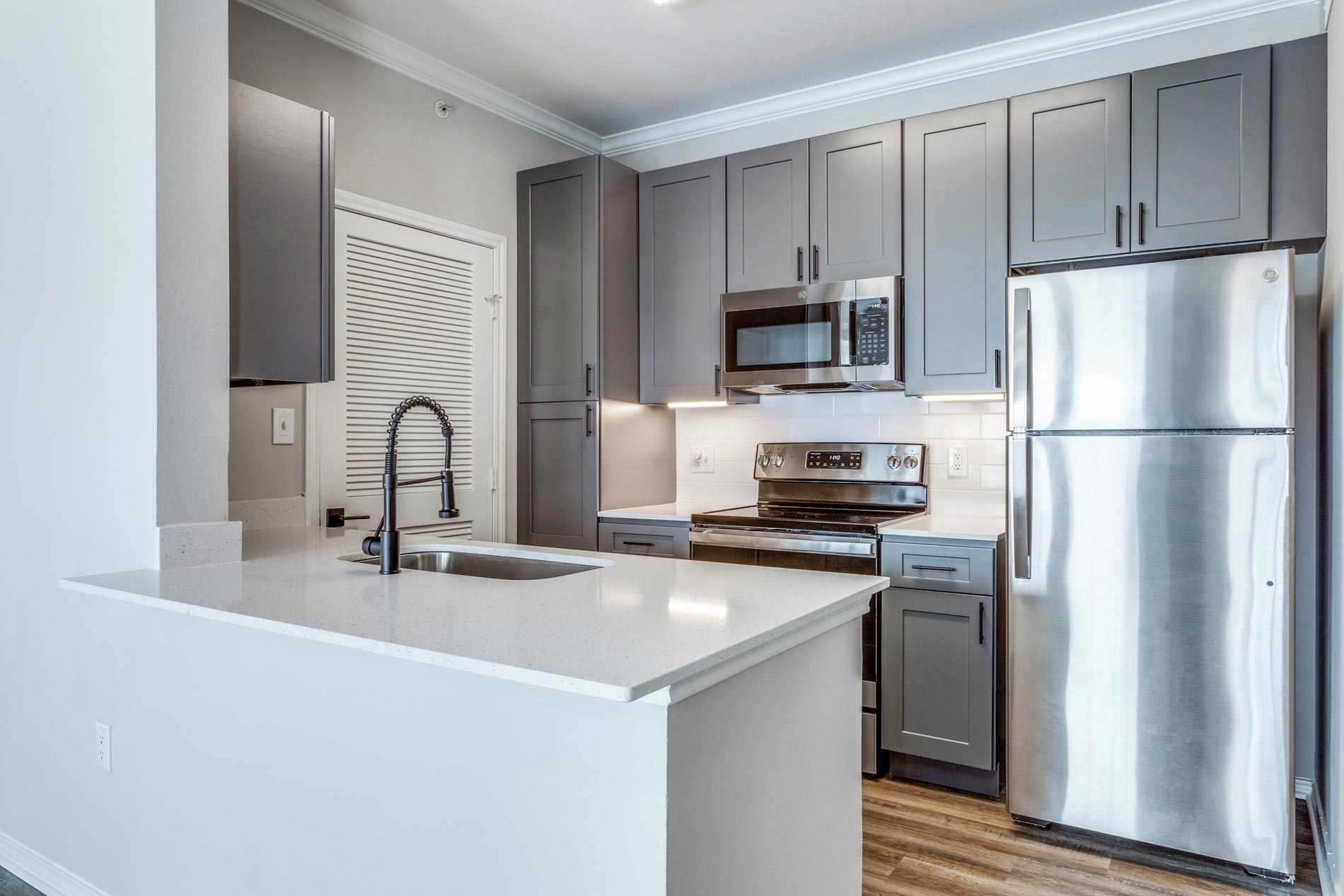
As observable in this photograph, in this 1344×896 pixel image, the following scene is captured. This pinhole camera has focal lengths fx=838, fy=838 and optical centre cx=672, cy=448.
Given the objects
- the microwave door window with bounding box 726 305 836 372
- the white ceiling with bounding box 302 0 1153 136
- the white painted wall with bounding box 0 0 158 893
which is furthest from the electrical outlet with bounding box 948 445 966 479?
the white painted wall with bounding box 0 0 158 893

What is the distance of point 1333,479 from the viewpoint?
2.28 meters

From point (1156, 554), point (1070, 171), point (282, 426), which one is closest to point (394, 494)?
point (282, 426)

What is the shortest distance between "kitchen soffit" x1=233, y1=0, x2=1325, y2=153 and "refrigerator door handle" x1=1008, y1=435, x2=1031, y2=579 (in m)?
1.58

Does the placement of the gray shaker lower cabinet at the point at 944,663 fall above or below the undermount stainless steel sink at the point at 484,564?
below

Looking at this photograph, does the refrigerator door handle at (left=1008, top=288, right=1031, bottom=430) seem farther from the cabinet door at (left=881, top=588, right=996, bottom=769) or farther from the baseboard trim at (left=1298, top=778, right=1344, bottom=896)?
the baseboard trim at (left=1298, top=778, right=1344, bottom=896)

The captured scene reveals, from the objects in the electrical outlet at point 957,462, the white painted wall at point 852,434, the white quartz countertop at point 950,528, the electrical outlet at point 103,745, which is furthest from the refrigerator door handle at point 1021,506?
the electrical outlet at point 103,745

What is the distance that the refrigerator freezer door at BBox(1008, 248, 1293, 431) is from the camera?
2.18 meters

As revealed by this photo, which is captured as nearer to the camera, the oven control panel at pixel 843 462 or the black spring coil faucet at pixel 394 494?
the black spring coil faucet at pixel 394 494

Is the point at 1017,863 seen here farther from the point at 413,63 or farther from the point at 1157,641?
the point at 413,63

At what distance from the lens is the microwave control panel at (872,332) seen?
10.2ft

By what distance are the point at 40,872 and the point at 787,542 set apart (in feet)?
7.76

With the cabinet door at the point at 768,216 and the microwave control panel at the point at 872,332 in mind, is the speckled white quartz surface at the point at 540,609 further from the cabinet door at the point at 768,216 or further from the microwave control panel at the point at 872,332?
the cabinet door at the point at 768,216

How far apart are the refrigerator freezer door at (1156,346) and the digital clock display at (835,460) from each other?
978 mm

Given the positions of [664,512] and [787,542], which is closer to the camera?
[787,542]
